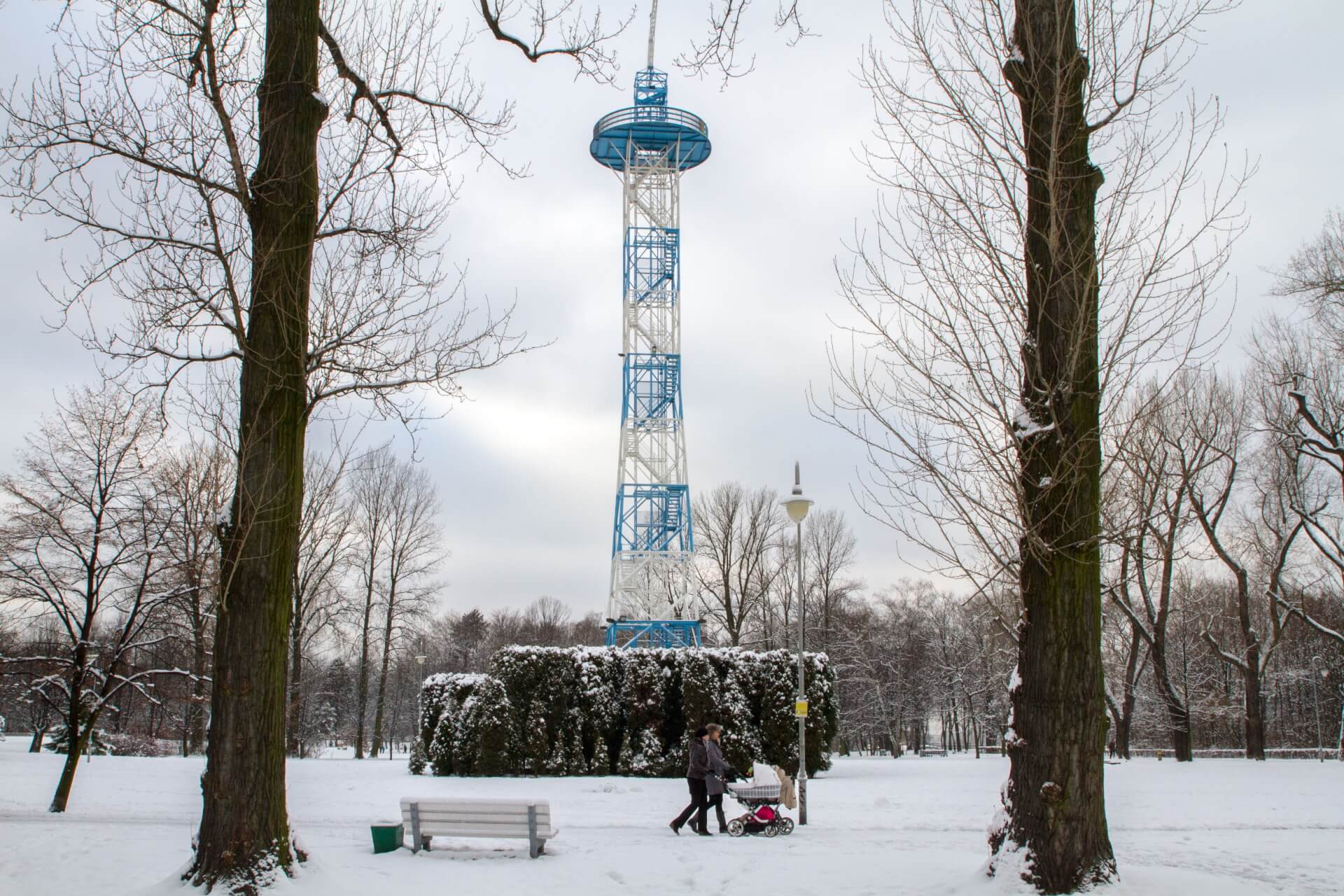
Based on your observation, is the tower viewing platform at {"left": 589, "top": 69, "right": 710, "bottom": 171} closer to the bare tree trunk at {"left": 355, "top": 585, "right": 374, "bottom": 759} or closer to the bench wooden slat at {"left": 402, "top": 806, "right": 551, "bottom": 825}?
the bare tree trunk at {"left": 355, "top": 585, "right": 374, "bottom": 759}

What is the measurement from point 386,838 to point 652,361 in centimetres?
2147

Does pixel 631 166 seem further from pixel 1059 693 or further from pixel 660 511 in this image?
pixel 1059 693

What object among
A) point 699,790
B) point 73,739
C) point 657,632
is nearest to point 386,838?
point 699,790

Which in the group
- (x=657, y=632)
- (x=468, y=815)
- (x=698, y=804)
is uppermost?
(x=657, y=632)

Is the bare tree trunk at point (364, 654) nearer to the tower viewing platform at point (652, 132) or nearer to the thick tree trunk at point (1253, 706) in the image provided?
the tower viewing platform at point (652, 132)

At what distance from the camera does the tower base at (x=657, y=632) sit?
90.8ft

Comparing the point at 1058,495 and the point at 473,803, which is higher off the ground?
the point at 1058,495

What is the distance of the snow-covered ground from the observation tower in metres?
10.2

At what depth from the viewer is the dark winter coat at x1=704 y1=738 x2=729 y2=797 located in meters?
11.0

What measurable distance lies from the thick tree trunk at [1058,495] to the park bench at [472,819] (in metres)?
4.41

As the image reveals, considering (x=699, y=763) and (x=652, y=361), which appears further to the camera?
(x=652, y=361)

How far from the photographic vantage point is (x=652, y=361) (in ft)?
97.3

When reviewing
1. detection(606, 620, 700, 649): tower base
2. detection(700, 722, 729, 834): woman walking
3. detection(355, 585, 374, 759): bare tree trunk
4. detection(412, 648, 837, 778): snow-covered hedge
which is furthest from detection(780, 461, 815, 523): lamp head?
detection(355, 585, 374, 759): bare tree trunk

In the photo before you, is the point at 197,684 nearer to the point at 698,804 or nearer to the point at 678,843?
the point at 698,804
